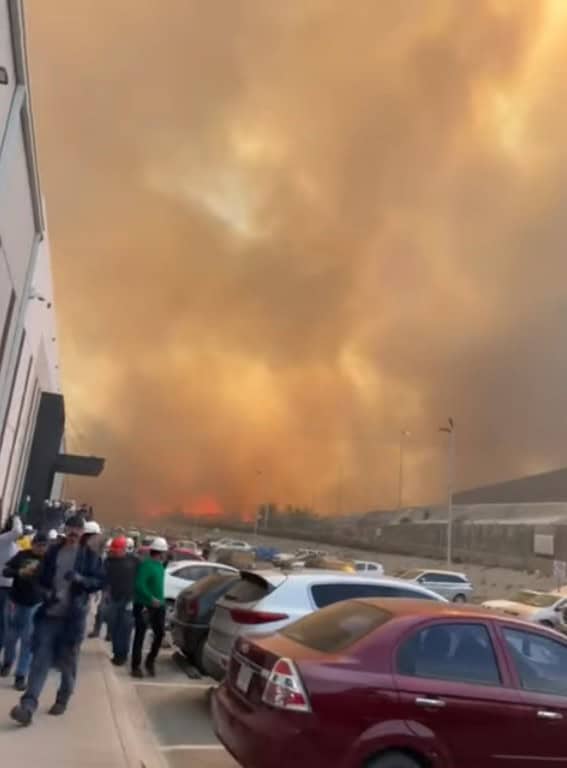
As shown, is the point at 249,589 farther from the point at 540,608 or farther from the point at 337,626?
the point at 540,608

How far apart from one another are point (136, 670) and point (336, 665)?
16.9 feet

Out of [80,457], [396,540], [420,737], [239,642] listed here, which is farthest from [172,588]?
[396,540]

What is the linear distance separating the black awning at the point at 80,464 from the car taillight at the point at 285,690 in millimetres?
34345

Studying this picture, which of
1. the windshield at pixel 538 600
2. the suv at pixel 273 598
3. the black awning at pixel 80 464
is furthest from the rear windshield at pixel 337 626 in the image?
the black awning at pixel 80 464

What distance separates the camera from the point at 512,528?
6050cm

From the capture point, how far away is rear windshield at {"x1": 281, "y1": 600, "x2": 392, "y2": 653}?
15.6ft

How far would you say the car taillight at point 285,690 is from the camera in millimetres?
4316

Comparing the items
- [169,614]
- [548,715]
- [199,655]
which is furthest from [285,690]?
[169,614]

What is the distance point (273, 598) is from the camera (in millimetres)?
7184

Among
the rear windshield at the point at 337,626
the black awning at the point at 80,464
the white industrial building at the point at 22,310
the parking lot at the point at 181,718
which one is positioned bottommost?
the parking lot at the point at 181,718

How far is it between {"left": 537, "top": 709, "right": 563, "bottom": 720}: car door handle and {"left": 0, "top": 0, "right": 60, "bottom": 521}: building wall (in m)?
16.0

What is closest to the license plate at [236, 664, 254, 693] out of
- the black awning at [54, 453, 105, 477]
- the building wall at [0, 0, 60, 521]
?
the building wall at [0, 0, 60, 521]

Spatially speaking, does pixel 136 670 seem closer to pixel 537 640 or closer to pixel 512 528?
pixel 537 640

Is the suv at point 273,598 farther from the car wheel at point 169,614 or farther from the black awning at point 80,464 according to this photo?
the black awning at point 80,464
